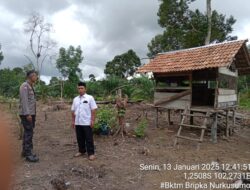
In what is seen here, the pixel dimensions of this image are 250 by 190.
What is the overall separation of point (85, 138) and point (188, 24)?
16.3 m

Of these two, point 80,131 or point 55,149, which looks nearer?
point 80,131

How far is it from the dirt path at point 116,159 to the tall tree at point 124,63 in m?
29.4

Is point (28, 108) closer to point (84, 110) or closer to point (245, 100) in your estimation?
point (84, 110)

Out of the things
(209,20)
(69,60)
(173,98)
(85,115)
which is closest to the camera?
(85,115)

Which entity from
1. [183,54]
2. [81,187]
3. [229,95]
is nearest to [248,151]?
[229,95]

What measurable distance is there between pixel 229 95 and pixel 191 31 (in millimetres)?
11097

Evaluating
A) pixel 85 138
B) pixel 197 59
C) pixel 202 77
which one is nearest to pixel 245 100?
pixel 202 77

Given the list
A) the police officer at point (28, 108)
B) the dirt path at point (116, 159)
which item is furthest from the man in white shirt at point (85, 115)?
the police officer at point (28, 108)

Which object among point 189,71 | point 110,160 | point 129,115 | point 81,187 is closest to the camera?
point 81,187

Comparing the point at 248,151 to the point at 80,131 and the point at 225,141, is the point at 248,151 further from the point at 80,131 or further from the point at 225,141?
the point at 80,131

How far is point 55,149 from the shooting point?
25.4ft

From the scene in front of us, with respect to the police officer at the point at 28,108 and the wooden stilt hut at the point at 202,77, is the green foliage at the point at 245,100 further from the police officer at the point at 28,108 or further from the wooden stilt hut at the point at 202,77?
the police officer at the point at 28,108

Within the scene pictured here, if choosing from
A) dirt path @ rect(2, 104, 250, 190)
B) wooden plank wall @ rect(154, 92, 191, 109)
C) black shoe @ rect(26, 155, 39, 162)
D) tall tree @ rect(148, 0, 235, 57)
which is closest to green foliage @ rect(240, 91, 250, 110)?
tall tree @ rect(148, 0, 235, 57)

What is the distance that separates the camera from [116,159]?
7.00 meters
